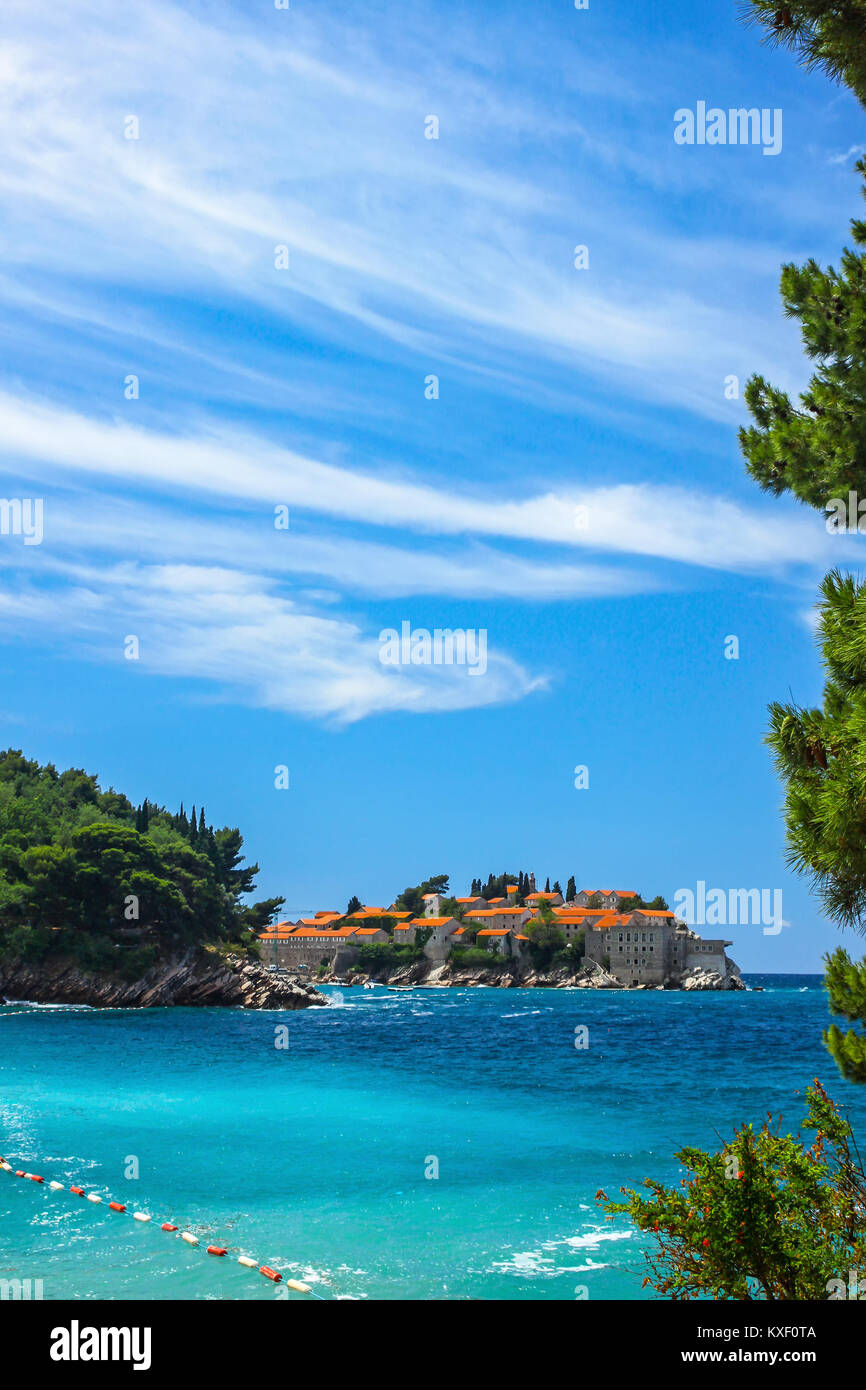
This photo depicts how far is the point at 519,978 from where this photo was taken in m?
128

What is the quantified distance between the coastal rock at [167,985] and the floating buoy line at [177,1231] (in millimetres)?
67500

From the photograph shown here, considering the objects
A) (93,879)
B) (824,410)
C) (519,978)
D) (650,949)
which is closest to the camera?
(824,410)

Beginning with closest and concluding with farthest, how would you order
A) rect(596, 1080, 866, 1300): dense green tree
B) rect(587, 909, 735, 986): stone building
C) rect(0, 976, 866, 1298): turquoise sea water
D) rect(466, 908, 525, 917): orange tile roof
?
rect(596, 1080, 866, 1300): dense green tree, rect(0, 976, 866, 1298): turquoise sea water, rect(587, 909, 735, 986): stone building, rect(466, 908, 525, 917): orange tile roof

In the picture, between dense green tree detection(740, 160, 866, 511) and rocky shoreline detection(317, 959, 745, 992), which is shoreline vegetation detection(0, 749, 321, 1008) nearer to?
rocky shoreline detection(317, 959, 745, 992)

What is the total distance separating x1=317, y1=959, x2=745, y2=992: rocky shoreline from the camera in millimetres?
123062

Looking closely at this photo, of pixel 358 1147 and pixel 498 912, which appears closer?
pixel 358 1147

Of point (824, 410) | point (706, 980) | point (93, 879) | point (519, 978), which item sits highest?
point (824, 410)

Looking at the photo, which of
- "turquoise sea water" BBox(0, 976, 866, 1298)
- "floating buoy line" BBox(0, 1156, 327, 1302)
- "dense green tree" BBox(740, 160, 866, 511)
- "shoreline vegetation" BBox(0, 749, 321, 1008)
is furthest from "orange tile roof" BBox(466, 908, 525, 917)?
"dense green tree" BBox(740, 160, 866, 511)

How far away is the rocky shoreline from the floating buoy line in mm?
109393

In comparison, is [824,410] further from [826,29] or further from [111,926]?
[111,926]

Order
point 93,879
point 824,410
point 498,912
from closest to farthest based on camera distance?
1. point 824,410
2. point 93,879
3. point 498,912

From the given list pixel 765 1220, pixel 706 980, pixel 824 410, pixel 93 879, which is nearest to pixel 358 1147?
pixel 765 1220

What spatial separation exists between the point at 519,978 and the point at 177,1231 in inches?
4655
